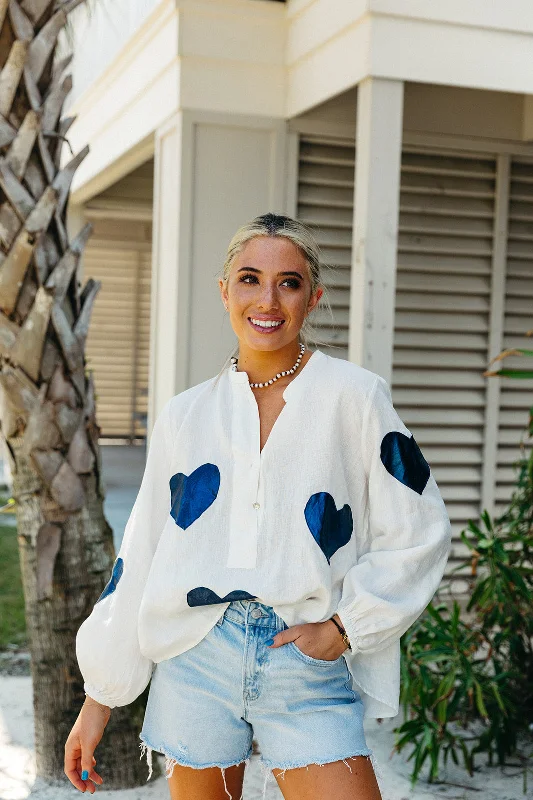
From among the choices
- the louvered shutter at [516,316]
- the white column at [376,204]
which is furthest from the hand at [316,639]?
the louvered shutter at [516,316]

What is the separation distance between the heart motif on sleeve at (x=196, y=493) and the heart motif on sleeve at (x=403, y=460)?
0.31 m

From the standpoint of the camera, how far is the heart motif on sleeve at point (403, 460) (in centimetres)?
176

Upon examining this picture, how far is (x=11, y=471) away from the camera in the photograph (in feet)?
10.9

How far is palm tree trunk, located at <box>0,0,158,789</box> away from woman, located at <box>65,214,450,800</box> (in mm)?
1391

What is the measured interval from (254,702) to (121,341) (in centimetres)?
1328

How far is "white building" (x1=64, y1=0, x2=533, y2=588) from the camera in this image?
3.70 meters

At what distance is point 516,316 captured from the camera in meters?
5.38

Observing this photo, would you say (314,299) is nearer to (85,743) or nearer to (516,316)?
(85,743)

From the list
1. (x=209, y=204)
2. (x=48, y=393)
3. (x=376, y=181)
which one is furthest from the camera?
(x=209, y=204)

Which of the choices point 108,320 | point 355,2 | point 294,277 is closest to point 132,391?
point 108,320

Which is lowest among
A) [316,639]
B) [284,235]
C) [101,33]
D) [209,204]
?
[316,639]

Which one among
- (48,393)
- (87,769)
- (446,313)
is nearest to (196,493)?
(87,769)

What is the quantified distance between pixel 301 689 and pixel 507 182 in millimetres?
4019

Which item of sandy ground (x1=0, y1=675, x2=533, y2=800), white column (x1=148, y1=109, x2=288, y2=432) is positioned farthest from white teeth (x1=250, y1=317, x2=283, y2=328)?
white column (x1=148, y1=109, x2=288, y2=432)
